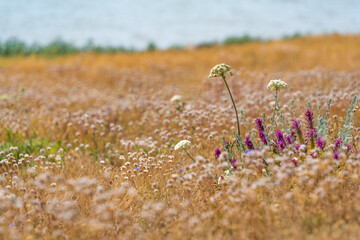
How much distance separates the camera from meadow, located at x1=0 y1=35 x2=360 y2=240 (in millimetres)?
2396

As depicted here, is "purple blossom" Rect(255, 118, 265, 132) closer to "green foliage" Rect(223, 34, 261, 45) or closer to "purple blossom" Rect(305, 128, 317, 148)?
"purple blossom" Rect(305, 128, 317, 148)

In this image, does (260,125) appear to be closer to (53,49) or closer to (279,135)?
(279,135)

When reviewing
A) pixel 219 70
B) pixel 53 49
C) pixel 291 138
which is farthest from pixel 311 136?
pixel 53 49

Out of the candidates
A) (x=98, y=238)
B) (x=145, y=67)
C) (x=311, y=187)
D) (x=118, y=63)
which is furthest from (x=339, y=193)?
(x=118, y=63)

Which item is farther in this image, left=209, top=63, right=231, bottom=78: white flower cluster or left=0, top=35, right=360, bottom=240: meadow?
left=209, top=63, right=231, bottom=78: white flower cluster

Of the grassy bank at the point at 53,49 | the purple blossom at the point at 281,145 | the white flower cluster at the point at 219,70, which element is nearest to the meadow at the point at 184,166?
the purple blossom at the point at 281,145

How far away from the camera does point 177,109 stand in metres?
5.53

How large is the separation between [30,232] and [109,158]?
211 cm

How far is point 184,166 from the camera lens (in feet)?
11.9

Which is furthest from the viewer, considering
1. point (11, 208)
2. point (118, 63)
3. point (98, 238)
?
point (118, 63)

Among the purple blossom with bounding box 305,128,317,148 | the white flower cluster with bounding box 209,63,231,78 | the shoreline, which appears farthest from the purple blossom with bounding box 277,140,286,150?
the shoreline

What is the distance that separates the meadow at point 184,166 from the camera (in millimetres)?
2396

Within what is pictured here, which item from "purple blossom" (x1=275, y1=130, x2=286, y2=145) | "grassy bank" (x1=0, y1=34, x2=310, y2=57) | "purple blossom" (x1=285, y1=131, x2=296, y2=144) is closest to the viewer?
"purple blossom" (x1=275, y1=130, x2=286, y2=145)

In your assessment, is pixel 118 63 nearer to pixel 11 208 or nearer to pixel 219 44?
pixel 219 44
